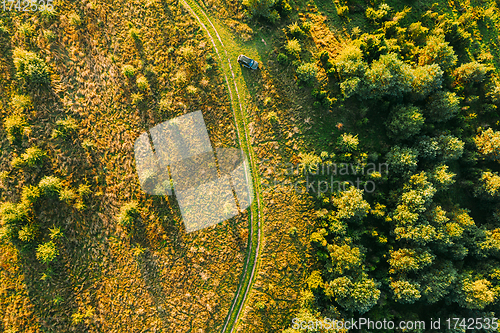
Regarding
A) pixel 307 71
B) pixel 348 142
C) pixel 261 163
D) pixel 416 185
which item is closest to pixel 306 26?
pixel 307 71

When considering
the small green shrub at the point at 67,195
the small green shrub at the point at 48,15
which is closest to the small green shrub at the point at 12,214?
the small green shrub at the point at 67,195

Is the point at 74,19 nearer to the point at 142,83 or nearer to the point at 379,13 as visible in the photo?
the point at 142,83

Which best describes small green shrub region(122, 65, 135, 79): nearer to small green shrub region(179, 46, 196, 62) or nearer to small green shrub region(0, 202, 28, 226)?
small green shrub region(179, 46, 196, 62)

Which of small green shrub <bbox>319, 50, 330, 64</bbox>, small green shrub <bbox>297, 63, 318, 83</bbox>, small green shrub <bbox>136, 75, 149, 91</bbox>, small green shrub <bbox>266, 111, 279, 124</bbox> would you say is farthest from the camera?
small green shrub <bbox>266, 111, 279, 124</bbox>

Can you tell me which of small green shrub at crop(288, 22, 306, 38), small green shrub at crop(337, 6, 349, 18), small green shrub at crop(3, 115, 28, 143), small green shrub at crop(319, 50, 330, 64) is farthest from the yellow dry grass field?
small green shrub at crop(337, 6, 349, 18)

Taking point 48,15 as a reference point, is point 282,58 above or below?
below

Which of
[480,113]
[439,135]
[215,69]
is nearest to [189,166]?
[215,69]
